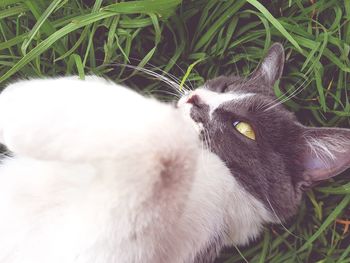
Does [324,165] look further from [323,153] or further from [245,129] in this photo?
[245,129]

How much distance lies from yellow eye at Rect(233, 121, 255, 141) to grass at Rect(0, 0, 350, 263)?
236 millimetres

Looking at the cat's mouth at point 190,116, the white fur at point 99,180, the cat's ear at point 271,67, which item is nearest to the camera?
the white fur at point 99,180

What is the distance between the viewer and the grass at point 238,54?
1286 mm

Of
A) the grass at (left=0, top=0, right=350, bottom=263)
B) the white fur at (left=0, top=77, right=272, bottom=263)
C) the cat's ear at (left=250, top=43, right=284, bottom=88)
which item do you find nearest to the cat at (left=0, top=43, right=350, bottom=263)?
the white fur at (left=0, top=77, right=272, bottom=263)

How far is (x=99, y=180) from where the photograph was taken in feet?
2.83

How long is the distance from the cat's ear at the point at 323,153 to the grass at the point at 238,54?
0.66 feet

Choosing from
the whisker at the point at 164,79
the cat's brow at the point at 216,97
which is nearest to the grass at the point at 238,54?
the whisker at the point at 164,79

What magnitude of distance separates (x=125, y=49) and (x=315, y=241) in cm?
Answer: 80

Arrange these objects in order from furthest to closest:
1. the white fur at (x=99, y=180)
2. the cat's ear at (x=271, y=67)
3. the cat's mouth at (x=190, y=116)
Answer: the cat's ear at (x=271, y=67)
the cat's mouth at (x=190, y=116)
the white fur at (x=99, y=180)

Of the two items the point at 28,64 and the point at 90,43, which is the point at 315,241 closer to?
the point at 90,43

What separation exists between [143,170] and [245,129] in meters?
0.31

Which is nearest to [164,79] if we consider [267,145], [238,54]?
[238,54]

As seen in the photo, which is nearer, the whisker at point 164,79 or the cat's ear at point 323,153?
the cat's ear at point 323,153

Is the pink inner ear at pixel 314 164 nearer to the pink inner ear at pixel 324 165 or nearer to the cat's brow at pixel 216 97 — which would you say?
the pink inner ear at pixel 324 165
